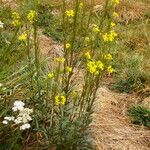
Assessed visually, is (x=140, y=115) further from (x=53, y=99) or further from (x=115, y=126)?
(x=53, y=99)

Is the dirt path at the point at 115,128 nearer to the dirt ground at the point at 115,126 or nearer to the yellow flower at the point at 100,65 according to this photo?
the dirt ground at the point at 115,126

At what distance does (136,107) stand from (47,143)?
4.40ft

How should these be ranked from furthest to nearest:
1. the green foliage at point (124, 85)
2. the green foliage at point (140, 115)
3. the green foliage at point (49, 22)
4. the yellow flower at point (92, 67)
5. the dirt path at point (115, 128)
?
the green foliage at point (49, 22) → the green foliage at point (124, 85) → the green foliage at point (140, 115) → the dirt path at point (115, 128) → the yellow flower at point (92, 67)

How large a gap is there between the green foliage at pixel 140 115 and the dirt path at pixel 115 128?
6 cm

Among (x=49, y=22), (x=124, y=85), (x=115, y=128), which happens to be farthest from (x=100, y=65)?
(x=49, y=22)

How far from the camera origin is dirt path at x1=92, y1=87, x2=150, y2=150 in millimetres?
3939

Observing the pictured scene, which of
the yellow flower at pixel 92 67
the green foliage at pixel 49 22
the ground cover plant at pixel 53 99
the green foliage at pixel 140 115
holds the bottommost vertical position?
the green foliage at pixel 140 115

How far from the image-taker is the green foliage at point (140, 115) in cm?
443

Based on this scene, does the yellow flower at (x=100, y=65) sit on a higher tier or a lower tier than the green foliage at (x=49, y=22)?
higher

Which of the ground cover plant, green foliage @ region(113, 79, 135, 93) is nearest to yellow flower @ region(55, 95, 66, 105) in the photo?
the ground cover plant

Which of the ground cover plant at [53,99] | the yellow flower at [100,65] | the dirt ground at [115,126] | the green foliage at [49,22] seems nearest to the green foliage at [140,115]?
the dirt ground at [115,126]

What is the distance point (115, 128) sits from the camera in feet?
13.7

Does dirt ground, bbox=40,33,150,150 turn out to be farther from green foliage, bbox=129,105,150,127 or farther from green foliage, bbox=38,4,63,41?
green foliage, bbox=38,4,63,41

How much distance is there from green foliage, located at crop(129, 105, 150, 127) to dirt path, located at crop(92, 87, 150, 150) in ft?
0.21
